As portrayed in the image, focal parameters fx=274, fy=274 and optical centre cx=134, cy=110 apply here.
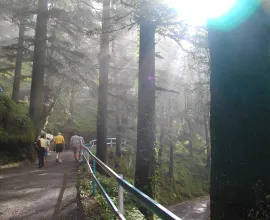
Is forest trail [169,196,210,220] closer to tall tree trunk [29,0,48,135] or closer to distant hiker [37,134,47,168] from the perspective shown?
distant hiker [37,134,47,168]

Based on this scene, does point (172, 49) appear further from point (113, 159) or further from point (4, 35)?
point (4, 35)

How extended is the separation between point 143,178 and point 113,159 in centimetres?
1516

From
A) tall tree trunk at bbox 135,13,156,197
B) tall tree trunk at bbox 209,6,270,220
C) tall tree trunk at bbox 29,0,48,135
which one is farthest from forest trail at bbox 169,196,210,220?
tall tree trunk at bbox 209,6,270,220

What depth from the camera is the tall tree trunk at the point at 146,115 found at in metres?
9.20

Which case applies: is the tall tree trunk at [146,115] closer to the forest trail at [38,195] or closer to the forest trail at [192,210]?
the forest trail at [38,195]

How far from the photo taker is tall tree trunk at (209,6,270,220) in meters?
2.40

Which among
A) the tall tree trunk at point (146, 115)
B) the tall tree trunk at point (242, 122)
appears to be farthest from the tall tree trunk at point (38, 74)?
the tall tree trunk at point (242, 122)

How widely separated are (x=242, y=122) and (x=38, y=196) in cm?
751

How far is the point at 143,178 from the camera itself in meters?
9.16

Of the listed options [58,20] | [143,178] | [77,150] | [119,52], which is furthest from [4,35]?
[143,178]

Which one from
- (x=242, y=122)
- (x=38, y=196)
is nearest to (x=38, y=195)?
(x=38, y=196)

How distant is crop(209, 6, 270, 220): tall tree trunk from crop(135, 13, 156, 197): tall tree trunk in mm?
6475

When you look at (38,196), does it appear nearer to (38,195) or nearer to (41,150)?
(38,195)

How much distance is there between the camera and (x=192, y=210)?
2164 cm
